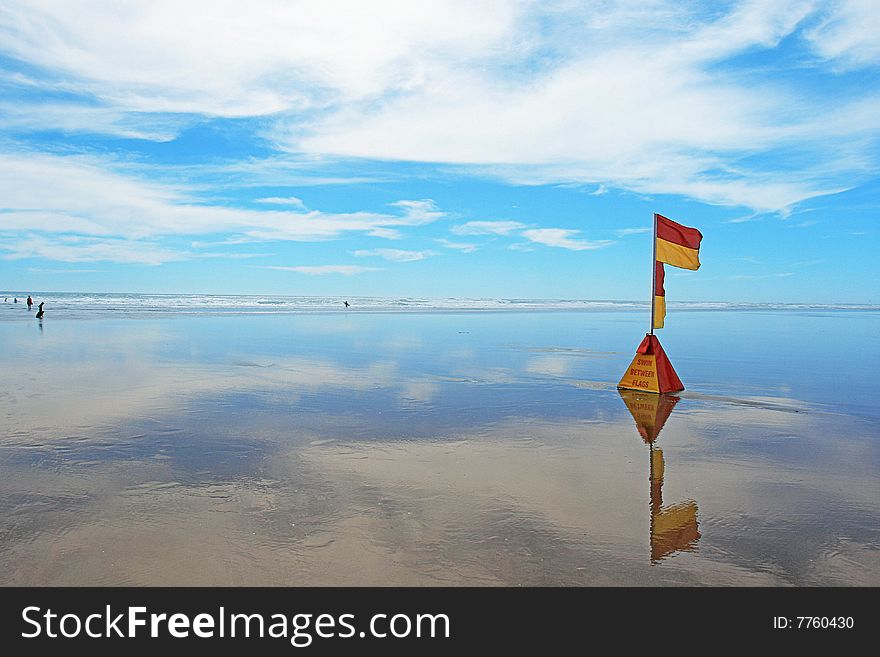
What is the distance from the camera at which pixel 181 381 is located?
37.9 ft

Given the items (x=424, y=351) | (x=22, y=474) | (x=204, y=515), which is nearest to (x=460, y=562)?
(x=204, y=515)

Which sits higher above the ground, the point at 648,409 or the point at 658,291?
the point at 658,291

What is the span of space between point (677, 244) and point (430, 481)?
8141 millimetres

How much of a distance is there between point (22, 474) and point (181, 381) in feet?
19.1

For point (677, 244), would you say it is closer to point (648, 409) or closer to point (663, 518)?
point (648, 409)

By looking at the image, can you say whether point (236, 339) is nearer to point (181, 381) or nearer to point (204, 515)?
point (181, 381)

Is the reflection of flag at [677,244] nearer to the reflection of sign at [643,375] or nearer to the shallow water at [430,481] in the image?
the reflection of sign at [643,375]

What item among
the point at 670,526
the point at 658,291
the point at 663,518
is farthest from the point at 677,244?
the point at 670,526

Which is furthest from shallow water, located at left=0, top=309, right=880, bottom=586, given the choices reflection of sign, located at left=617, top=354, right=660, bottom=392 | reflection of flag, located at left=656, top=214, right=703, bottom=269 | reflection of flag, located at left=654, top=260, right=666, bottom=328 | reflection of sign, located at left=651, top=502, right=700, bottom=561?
reflection of flag, located at left=656, top=214, right=703, bottom=269

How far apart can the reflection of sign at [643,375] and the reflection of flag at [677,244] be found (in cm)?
189

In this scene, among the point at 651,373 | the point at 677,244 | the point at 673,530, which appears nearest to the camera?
the point at 673,530

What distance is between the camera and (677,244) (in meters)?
11.8

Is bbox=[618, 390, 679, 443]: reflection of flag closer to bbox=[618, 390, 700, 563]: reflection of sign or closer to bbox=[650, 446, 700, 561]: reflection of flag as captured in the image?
bbox=[618, 390, 700, 563]: reflection of sign
